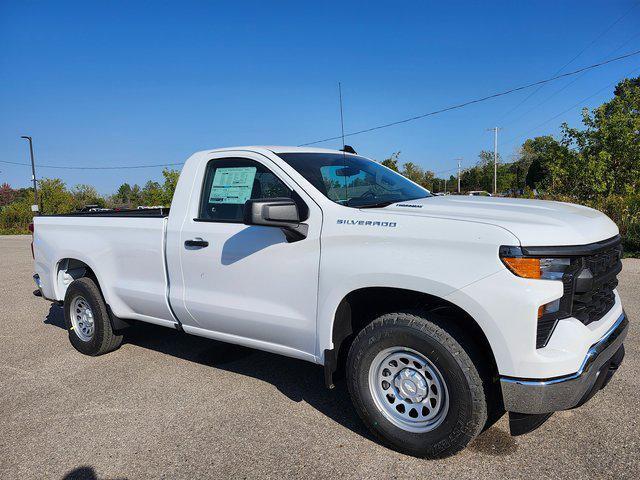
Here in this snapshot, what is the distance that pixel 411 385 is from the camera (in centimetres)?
289

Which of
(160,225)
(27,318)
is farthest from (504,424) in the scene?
(27,318)

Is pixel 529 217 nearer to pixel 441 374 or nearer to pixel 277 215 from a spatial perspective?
pixel 441 374

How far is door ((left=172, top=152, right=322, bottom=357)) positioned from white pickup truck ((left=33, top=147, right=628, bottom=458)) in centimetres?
1

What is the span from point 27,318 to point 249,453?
5.23 metres

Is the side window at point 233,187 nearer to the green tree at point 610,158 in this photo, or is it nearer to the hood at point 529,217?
A: the hood at point 529,217

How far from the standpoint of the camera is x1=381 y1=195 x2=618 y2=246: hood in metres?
2.49

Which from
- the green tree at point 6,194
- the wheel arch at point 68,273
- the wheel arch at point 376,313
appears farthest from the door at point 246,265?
the green tree at point 6,194

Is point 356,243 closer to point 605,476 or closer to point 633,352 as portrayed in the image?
point 605,476

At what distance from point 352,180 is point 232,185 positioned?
3.14 feet

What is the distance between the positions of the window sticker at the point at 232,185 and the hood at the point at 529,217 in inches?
46.5

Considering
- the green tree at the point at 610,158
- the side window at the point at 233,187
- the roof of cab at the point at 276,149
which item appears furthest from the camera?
the green tree at the point at 610,158

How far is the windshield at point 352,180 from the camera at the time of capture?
3441 mm

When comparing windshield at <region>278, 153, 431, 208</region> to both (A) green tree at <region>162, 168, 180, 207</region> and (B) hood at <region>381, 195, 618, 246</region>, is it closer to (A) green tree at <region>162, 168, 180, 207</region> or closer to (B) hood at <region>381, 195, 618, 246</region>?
(B) hood at <region>381, 195, 618, 246</region>

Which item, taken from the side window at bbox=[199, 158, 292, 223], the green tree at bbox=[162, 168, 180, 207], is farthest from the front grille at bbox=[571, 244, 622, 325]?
the green tree at bbox=[162, 168, 180, 207]
